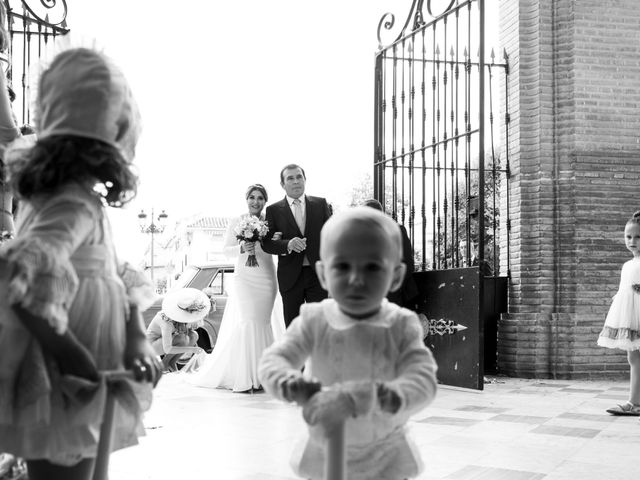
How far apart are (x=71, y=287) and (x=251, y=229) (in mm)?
5470

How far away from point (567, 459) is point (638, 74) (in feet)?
20.3

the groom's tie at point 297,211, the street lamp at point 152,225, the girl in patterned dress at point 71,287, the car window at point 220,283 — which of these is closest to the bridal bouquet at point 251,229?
the groom's tie at point 297,211

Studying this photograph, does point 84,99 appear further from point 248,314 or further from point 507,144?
point 507,144

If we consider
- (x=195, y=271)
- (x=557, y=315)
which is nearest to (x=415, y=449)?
(x=557, y=315)

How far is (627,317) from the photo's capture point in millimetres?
5832

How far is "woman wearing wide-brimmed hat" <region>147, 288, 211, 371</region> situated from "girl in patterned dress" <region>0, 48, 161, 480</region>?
6435 millimetres

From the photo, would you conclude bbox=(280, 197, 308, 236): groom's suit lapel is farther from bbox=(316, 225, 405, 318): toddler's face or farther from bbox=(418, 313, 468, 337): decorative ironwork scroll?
bbox=(316, 225, 405, 318): toddler's face

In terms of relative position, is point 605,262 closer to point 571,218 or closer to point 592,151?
point 571,218

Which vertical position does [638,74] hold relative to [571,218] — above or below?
above

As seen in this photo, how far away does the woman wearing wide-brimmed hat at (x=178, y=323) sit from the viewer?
330 inches

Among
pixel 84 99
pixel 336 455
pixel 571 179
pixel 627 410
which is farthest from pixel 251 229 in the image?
pixel 336 455

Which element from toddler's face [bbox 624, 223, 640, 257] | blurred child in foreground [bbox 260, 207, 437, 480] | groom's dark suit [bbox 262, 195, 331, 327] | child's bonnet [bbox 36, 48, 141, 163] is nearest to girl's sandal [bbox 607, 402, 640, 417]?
toddler's face [bbox 624, 223, 640, 257]

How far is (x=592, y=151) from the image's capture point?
8.77 metres

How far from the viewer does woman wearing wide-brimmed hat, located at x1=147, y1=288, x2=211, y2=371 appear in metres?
8.39
